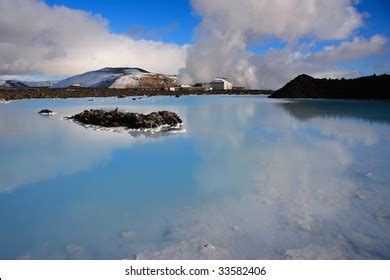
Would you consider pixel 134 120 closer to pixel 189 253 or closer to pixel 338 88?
pixel 189 253

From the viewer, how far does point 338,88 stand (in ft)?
177

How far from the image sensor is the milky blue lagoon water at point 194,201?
4320 millimetres

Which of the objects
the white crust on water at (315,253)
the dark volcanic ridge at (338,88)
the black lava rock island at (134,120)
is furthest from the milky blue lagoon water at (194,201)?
the dark volcanic ridge at (338,88)

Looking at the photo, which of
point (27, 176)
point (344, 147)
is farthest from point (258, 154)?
point (27, 176)

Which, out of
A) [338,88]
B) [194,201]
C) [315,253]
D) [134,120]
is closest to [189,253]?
[315,253]

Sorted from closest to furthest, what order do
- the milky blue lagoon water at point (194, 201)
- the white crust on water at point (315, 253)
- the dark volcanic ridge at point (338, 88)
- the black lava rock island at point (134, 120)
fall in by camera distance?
the white crust on water at point (315, 253) → the milky blue lagoon water at point (194, 201) → the black lava rock island at point (134, 120) → the dark volcanic ridge at point (338, 88)

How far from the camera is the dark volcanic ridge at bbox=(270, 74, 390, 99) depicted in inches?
1895

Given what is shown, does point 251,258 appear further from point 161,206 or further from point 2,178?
point 2,178

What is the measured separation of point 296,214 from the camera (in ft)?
17.3

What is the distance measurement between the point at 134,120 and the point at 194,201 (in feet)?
31.8

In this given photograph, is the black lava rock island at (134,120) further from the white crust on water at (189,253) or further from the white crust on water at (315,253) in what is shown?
the white crust on water at (315,253)

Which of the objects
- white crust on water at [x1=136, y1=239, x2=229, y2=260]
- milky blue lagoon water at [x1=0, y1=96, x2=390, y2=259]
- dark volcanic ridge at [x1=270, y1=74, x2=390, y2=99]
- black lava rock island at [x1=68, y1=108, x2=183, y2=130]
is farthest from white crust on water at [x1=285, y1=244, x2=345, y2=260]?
dark volcanic ridge at [x1=270, y1=74, x2=390, y2=99]

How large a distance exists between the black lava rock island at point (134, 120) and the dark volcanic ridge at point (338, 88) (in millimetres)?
38744

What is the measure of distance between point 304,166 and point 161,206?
395 centimetres
